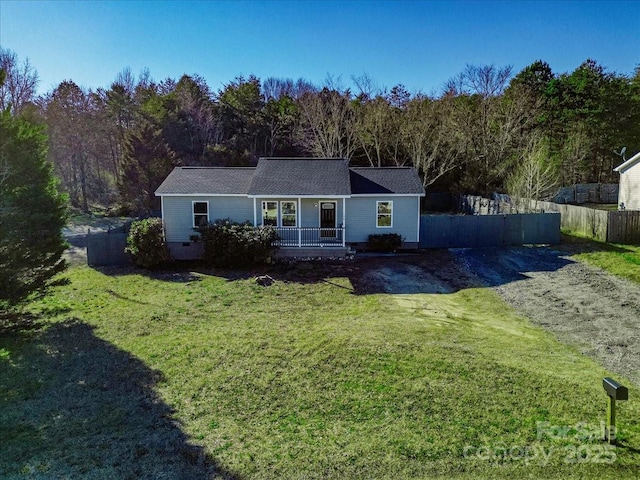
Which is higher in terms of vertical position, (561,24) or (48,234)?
(561,24)

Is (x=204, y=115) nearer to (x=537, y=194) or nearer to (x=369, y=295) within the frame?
(x=537, y=194)

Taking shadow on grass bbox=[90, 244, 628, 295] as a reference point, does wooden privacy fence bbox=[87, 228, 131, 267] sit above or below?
above

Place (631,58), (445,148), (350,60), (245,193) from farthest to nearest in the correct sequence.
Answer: (631,58) → (350,60) → (445,148) → (245,193)

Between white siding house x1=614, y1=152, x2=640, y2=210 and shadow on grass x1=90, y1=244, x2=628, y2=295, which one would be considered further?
white siding house x1=614, y1=152, x2=640, y2=210

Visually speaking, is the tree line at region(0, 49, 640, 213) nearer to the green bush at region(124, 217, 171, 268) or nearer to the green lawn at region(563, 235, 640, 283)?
the green lawn at region(563, 235, 640, 283)

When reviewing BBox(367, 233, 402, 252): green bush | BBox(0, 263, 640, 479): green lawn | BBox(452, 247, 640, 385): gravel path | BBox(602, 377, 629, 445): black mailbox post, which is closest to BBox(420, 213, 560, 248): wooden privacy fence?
BBox(452, 247, 640, 385): gravel path

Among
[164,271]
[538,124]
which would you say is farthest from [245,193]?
[538,124]
